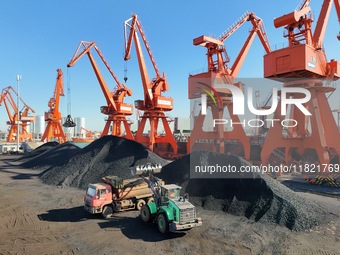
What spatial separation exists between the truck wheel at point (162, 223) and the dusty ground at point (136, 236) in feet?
0.77

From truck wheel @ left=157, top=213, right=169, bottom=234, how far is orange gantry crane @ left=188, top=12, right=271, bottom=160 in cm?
1928

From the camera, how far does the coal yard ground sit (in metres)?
8.80

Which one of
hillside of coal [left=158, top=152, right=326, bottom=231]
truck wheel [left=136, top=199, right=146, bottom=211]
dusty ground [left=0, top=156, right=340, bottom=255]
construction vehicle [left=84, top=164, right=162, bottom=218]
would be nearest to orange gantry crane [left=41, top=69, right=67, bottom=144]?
dusty ground [left=0, top=156, right=340, bottom=255]

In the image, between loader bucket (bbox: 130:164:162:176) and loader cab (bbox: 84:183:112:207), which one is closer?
loader cab (bbox: 84:183:112:207)

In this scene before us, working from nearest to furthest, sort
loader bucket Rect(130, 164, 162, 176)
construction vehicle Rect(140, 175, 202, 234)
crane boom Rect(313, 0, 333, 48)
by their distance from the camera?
construction vehicle Rect(140, 175, 202, 234) < loader bucket Rect(130, 164, 162, 176) < crane boom Rect(313, 0, 333, 48)

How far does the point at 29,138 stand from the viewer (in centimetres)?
7006

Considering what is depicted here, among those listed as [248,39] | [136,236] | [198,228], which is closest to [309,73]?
[248,39]

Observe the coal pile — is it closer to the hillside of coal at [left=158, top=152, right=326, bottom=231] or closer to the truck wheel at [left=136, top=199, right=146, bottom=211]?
the truck wheel at [left=136, top=199, right=146, bottom=211]

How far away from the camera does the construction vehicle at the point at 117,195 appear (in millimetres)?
11477

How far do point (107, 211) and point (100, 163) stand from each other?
952cm

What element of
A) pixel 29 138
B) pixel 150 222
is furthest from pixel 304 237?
pixel 29 138

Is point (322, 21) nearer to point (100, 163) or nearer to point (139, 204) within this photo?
point (139, 204)

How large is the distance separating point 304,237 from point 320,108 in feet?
51.6

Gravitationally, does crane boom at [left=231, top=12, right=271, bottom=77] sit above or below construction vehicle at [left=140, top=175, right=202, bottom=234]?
above
